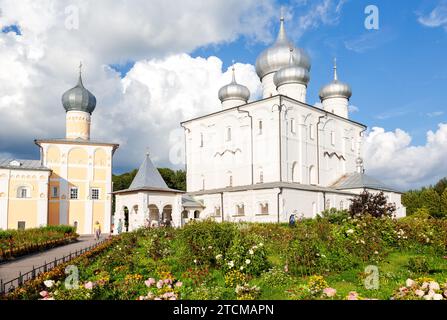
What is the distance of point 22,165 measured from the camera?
89.6 ft

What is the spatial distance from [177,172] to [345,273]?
4086 cm

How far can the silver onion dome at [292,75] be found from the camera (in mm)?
30609

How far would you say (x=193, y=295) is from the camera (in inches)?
257

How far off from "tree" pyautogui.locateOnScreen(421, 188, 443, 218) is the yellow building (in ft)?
82.9

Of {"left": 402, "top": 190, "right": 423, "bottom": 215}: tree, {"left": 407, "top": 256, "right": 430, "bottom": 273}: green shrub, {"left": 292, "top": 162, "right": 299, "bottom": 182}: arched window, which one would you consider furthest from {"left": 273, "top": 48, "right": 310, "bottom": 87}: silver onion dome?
{"left": 407, "top": 256, "right": 430, "bottom": 273}: green shrub

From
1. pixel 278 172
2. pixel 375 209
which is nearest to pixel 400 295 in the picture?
pixel 375 209

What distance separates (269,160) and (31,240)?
1562 cm

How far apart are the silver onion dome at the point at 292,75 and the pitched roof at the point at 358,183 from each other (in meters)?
7.34

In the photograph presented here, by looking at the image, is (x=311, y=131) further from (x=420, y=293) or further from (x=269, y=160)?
(x=420, y=293)

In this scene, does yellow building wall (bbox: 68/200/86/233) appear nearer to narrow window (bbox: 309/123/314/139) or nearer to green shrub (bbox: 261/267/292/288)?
narrow window (bbox: 309/123/314/139)

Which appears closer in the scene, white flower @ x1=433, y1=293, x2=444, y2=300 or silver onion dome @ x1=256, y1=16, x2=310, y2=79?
white flower @ x1=433, y1=293, x2=444, y2=300

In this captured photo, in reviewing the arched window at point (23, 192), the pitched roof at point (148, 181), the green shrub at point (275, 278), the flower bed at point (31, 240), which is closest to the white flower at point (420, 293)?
the green shrub at point (275, 278)

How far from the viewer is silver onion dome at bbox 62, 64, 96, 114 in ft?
100

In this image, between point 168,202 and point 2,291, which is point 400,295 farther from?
point 168,202
